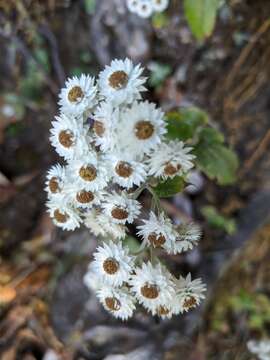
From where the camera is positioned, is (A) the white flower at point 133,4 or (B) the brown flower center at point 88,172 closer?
(B) the brown flower center at point 88,172

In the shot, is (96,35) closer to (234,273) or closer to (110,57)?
(110,57)

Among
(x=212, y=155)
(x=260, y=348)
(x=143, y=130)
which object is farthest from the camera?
(x=260, y=348)

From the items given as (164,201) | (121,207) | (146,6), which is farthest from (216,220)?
(121,207)

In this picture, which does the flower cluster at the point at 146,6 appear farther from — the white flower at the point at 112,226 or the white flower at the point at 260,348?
the white flower at the point at 260,348

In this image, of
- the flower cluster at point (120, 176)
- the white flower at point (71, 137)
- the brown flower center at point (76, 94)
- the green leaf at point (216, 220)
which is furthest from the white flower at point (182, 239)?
the green leaf at point (216, 220)

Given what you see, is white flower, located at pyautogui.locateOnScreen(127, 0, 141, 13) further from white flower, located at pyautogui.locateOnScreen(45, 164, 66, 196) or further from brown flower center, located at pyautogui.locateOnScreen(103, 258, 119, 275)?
brown flower center, located at pyautogui.locateOnScreen(103, 258, 119, 275)

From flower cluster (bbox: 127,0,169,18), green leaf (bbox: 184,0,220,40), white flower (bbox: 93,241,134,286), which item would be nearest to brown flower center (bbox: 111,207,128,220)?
white flower (bbox: 93,241,134,286)

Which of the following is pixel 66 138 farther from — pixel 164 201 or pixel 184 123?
pixel 164 201

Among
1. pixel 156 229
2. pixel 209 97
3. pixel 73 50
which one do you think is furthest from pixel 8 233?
pixel 156 229
